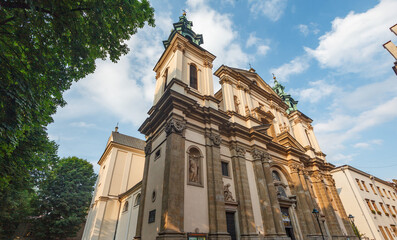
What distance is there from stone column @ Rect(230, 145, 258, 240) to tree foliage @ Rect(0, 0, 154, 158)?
392 inches

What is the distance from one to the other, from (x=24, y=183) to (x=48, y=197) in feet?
42.4

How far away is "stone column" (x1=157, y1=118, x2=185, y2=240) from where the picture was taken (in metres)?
8.53

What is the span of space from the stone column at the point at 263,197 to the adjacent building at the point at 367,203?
18860 mm

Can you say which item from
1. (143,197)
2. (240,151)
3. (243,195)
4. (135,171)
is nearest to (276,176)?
(240,151)

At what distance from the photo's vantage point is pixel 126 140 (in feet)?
88.2

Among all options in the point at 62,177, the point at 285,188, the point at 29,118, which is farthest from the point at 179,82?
the point at 62,177

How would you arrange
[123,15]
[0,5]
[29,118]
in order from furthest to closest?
1. [123,15]
2. [29,118]
3. [0,5]

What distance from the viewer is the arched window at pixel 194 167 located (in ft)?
35.8

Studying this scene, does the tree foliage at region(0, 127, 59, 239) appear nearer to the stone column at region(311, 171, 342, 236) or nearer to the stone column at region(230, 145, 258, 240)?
the stone column at region(230, 145, 258, 240)

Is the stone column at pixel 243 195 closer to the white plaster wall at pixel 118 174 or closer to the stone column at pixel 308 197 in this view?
the stone column at pixel 308 197

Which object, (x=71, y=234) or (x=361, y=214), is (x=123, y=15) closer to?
(x=71, y=234)

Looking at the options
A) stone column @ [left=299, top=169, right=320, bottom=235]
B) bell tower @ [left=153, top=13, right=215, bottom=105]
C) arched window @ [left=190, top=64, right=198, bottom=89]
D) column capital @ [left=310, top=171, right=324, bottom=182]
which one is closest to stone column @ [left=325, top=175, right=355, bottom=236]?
column capital @ [left=310, top=171, right=324, bottom=182]

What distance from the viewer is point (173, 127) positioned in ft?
36.0

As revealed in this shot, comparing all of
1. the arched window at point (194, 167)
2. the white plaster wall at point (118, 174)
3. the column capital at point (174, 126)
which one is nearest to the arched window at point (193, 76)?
the column capital at point (174, 126)
